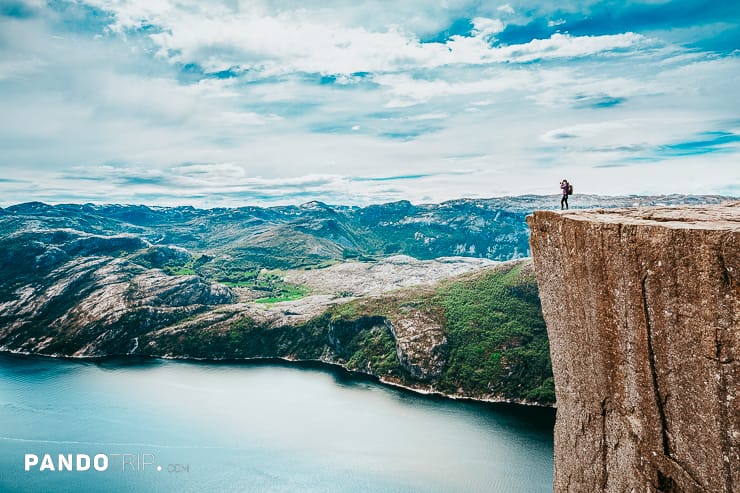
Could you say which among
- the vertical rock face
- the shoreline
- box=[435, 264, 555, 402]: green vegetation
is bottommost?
the shoreline

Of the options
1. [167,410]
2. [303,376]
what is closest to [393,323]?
[303,376]

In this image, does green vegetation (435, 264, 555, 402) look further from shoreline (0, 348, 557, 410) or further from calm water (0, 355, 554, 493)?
shoreline (0, 348, 557, 410)

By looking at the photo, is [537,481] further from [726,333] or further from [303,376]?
[303,376]

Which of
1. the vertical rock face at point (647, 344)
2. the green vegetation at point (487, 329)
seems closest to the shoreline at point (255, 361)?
the green vegetation at point (487, 329)

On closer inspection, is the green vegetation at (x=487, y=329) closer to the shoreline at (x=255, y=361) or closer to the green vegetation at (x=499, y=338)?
the green vegetation at (x=499, y=338)

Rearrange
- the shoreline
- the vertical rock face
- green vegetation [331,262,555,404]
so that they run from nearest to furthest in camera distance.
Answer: the vertical rock face
green vegetation [331,262,555,404]
the shoreline

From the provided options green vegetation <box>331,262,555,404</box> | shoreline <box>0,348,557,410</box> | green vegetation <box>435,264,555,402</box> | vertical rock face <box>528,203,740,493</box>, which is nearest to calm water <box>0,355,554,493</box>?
shoreline <box>0,348,557,410</box>
